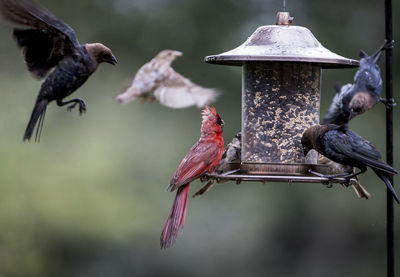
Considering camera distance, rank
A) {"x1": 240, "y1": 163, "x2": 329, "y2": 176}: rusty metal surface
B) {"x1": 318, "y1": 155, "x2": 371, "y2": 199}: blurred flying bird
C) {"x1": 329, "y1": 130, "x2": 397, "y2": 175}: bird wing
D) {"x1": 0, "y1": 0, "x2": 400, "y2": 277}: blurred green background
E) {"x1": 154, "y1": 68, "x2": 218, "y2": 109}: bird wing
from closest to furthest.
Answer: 1. {"x1": 154, "y1": 68, "x2": 218, "y2": 109}: bird wing
2. {"x1": 329, "y1": 130, "x2": 397, "y2": 175}: bird wing
3. {"x1": 318, "y1": 155, "x2": 371, "y2": 199}: blurred flying bird
4. {"x1": 240, "y1": 163, "x2": 329, "y2": 176}: rusty metal surface
5. {"x1": 0, "y1": 0, "x2": 400, "y2": 277}: blurred green background

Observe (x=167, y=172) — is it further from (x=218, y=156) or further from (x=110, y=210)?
(x=218, y=156)

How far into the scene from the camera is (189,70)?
375 inches

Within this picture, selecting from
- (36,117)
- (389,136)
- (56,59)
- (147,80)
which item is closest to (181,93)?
(147,80)

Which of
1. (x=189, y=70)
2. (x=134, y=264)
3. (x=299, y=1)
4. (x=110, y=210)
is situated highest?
(x=299, y=1)

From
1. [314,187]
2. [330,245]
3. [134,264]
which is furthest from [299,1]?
[134,264]

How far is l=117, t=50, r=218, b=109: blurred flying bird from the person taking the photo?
14.9 ft

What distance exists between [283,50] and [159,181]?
5141 millimetres

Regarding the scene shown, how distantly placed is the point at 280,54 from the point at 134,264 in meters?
5.94

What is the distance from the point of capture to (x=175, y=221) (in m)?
5.09

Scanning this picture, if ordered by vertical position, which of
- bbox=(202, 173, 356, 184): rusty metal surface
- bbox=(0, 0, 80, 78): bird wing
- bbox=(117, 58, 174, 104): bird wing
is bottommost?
bbox=(202, 173, 356, 184): rusty metal surface

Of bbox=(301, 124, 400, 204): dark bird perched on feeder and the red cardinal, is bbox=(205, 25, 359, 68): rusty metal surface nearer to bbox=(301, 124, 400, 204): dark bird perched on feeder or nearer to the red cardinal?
bbox=(301, 124, 400, 204): dark bird perched on feeder

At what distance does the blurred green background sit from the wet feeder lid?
162 inches

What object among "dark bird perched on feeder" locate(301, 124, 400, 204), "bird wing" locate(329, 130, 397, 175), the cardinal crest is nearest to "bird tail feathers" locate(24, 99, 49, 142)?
the cardinal crest

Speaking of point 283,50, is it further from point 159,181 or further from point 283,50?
point 159,181
